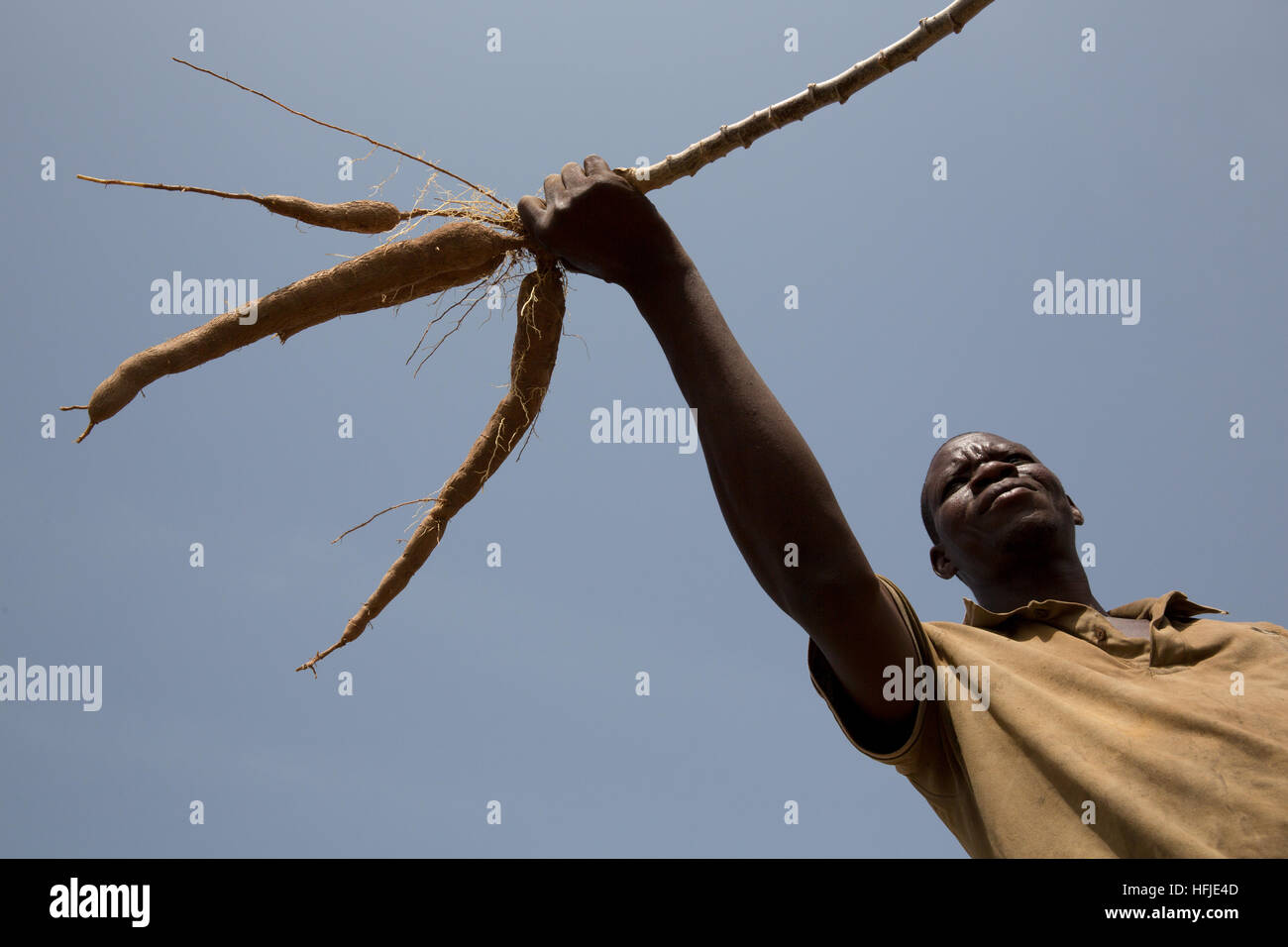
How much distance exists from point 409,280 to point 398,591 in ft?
3.96

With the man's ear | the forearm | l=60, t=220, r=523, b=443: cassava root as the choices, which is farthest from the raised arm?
the man's ear

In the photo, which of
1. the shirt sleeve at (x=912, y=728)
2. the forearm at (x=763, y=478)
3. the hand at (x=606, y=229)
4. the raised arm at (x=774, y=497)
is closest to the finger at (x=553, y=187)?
the hand at (x=606, y=229)

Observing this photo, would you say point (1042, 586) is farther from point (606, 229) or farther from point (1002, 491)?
point (606, 229)

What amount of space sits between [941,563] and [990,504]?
386 mm

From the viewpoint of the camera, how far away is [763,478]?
2168 mm

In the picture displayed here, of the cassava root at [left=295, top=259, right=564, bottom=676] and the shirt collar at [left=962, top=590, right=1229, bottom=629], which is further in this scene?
the cassava root at [left=295, top=259, right=564, bottom=676]

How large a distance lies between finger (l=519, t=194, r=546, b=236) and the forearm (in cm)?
65

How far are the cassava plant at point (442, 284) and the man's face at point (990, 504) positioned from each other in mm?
1359

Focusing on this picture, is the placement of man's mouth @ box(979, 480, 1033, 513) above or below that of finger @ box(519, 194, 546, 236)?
below

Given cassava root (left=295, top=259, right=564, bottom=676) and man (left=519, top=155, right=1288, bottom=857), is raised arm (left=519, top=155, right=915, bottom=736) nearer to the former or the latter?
man (left=519, top=155, right=1288, bottom=857)

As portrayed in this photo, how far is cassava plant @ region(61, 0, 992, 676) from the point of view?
9.52ft

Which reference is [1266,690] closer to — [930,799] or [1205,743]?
[1205,743]
